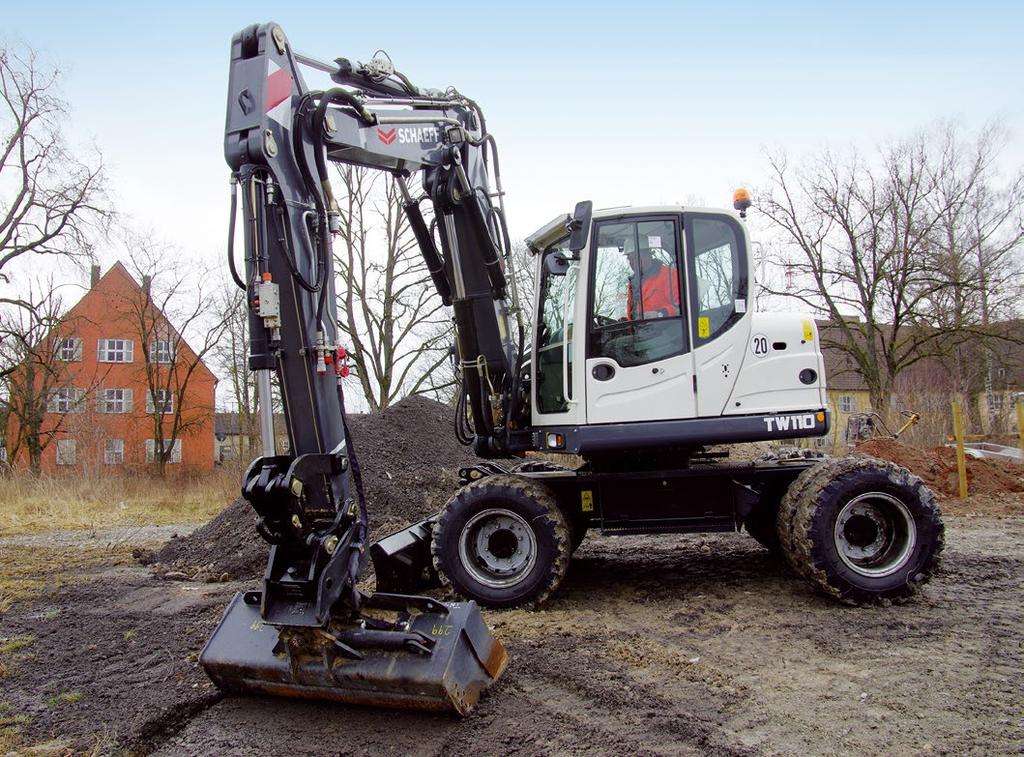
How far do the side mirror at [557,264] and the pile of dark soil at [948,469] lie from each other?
346 inches

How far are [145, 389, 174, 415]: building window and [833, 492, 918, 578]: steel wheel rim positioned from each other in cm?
3055

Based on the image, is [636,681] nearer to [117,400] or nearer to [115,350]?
[117,400]

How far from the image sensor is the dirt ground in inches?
133

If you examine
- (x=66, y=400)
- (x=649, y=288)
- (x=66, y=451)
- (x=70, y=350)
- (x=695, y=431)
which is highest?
(x=70, y=350)

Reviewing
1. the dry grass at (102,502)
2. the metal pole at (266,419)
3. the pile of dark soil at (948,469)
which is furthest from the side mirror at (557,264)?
the dry grass at (102,502)

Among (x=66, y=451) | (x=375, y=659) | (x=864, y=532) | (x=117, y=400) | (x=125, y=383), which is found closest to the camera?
(x=375, y=659)

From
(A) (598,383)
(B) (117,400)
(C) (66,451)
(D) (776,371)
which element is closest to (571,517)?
(A) (598,383)

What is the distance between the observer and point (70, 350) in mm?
31047

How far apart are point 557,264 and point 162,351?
30.5m

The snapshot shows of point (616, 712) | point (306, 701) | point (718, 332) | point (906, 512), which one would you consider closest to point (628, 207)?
point (718, 332)

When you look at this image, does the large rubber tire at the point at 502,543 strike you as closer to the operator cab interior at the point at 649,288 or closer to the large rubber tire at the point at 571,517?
the large rubber tire at the point at 571,517

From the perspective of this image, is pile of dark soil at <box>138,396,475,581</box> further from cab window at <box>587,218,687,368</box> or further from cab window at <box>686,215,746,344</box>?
cab window at <box>686,215,746,344</box>

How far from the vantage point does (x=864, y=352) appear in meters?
27.6

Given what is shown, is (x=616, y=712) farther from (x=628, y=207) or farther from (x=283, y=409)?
(x=628, y=207)
